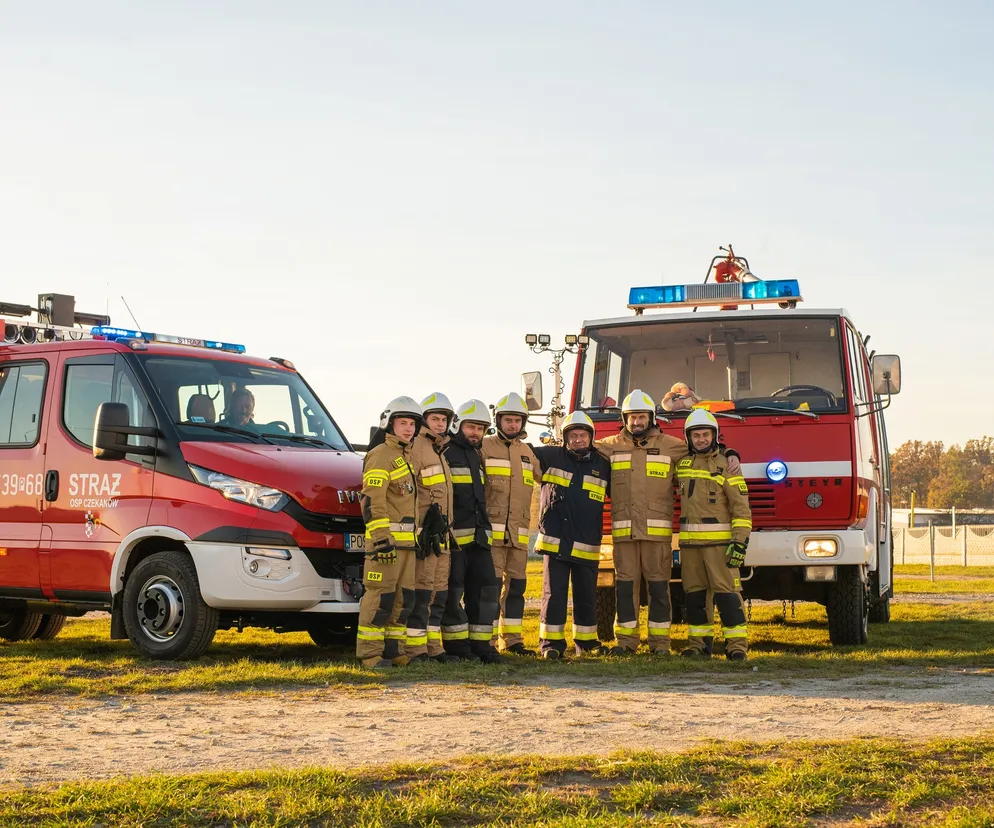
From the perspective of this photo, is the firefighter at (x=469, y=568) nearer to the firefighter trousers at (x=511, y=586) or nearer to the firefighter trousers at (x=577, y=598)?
the firefighter trousers at (x=511, y=586)

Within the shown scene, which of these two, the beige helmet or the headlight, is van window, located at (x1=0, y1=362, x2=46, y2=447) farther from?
the beige helmet

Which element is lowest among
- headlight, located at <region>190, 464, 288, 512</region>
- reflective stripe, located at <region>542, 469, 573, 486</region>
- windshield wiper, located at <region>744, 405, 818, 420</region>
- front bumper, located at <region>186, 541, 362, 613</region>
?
front bumper, located at <region>186, 541, 362, 613</region>

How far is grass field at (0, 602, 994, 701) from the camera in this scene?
8.13 metres

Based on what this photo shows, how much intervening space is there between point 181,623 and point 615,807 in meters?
5.03

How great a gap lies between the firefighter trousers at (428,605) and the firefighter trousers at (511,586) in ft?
2.34

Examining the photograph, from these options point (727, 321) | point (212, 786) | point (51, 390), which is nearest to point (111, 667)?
point (51, 390)

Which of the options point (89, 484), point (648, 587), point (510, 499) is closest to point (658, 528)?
point (648, 587)

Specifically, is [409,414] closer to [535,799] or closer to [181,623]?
[181,623]

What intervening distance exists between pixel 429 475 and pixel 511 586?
1.33 metres

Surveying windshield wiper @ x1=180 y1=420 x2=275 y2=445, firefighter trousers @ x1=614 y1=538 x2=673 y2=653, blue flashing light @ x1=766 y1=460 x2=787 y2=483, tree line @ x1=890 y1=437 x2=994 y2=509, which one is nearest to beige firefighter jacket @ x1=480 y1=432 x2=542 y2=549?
firefighter trousers @ x1=614 y1=538 x2=673 y2=653

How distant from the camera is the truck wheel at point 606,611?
1134 cm

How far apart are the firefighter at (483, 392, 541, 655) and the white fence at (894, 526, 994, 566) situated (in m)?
24.9

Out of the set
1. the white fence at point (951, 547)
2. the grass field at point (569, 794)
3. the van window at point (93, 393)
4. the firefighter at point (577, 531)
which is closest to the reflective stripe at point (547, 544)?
the firefighter at point (577, 531)

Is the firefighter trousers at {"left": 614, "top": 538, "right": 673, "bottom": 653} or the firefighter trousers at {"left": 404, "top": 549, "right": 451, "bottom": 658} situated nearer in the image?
the firefighter trousers at {"left": 404, "top": 549, "right": 451, "bottom": 658}
